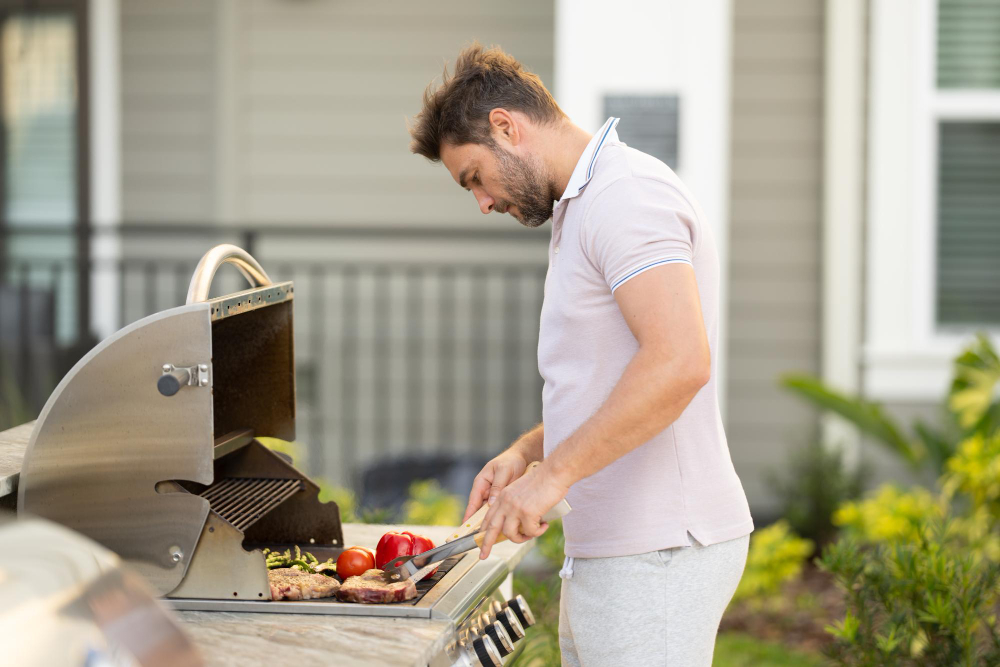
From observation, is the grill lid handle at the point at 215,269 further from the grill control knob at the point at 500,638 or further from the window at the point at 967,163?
the window at the point at 967,163

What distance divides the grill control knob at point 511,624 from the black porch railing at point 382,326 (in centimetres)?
405

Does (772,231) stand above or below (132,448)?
above

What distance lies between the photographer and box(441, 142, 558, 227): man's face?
78.9 inches

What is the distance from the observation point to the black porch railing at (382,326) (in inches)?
250

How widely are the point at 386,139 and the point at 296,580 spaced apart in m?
4.80

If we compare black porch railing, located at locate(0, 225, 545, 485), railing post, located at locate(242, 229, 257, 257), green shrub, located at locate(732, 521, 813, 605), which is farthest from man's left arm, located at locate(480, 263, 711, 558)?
black porch railing, located at locate(0, 225, 545, 485)

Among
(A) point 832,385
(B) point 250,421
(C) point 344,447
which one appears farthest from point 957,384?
(B) point 250,421

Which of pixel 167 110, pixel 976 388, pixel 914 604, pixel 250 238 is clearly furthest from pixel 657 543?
pixel 167 110

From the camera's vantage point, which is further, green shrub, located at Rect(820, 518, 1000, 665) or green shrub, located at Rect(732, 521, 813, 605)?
green shrub, located at Rect(732, 521, 813, 605)

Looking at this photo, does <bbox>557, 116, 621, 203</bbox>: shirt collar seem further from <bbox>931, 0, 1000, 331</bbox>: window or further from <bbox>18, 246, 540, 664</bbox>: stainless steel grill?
<bbox>931, 0, 1000, 331</bbox>: window

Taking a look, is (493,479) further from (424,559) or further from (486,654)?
(486,654)

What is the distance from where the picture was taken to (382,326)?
6.50 m

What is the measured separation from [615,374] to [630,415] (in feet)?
0.57

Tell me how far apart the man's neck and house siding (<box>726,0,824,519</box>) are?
414 cm
